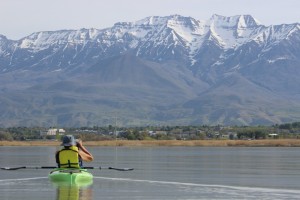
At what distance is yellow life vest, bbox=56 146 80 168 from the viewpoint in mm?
46978

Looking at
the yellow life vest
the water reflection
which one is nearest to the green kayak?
the yellow life vest

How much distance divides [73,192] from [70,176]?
3501mm

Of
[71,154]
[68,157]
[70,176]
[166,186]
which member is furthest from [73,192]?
[166,186]

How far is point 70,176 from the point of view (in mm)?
47281

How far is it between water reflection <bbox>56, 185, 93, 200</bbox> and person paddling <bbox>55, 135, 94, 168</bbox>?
139 centimetres

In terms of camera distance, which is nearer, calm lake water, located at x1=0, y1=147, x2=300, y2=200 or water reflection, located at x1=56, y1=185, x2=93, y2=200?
water reflection, located at x1=56, y1=185, x2=93, y2=200

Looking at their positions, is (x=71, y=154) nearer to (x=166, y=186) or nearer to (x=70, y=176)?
(x=70, y=176)

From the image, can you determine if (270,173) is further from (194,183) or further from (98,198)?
(98,198)

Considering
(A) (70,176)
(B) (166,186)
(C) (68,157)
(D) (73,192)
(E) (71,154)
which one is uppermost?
(E) (71,154)

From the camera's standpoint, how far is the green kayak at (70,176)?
4722 centimetres

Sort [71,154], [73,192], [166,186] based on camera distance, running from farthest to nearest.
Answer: [166,186], [71,154], [73,192]

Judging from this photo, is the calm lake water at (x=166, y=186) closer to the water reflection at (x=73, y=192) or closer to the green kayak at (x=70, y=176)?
the water reflection at (x=73, y=192)

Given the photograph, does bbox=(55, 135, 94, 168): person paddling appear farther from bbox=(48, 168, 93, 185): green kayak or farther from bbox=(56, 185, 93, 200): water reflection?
bbox=(56, 185, 93, 200): water reflection

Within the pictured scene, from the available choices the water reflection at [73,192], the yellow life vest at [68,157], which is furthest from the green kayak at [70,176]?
the water reflection at [73,192]
